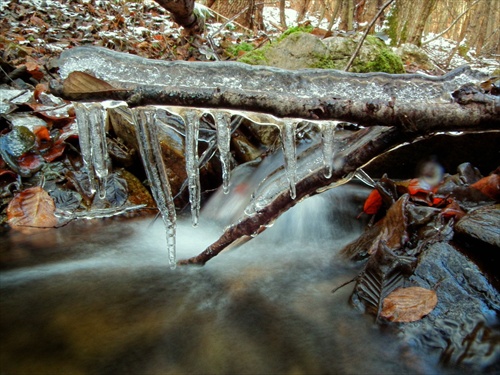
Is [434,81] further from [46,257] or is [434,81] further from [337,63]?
[337,63]

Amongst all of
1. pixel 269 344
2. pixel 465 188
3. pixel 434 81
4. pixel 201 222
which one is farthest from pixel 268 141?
pixel 434 81

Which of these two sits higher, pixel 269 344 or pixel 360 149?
pixel 360 149

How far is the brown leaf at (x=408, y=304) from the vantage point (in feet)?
6.98

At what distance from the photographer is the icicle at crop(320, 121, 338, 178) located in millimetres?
1636

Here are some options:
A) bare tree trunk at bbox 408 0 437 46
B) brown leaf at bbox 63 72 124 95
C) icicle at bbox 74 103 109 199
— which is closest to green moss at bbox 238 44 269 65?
icicle at bbox 74 103 109 199

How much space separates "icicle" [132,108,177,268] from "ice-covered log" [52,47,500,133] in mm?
208

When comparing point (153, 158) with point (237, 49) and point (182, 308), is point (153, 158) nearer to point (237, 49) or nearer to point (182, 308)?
point (182, 308)

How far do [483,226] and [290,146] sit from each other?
143cm

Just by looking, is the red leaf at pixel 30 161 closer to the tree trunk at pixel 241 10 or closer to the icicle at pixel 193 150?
the icicle at pixel 193 150

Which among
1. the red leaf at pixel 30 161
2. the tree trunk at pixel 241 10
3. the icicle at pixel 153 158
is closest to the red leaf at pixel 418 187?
the icicle at pixel 153 158

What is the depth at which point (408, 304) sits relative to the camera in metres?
2.16

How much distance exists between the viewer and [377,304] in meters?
2.23

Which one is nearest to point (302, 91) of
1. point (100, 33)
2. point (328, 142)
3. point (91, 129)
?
point (328, 142)

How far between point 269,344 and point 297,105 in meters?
1.36
